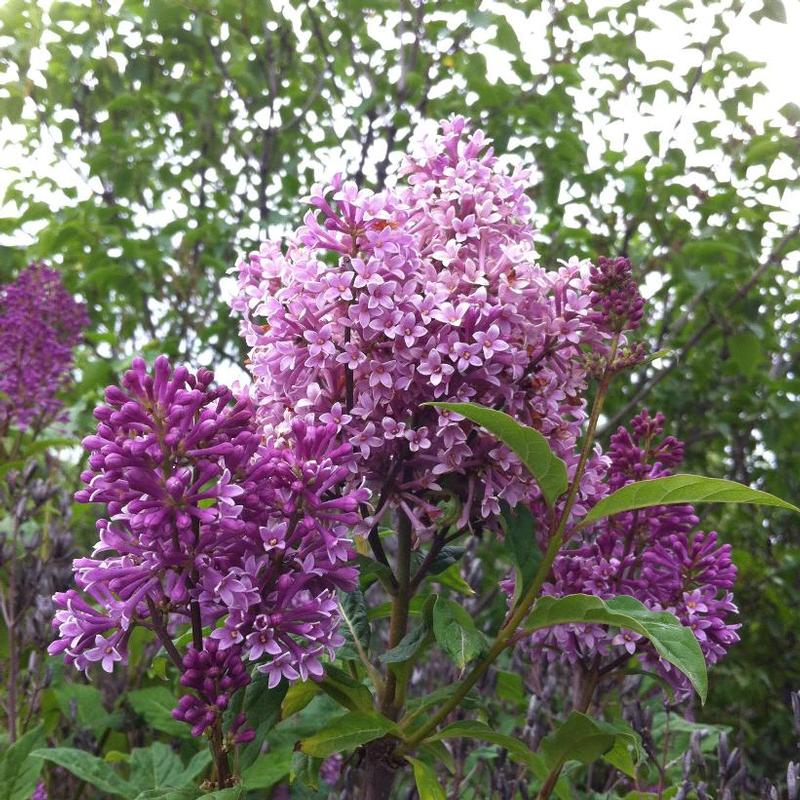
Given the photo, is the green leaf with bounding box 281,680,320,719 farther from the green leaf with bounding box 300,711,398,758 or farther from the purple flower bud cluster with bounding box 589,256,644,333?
the purple flower bud cluster with bounding box 589,256,644,333

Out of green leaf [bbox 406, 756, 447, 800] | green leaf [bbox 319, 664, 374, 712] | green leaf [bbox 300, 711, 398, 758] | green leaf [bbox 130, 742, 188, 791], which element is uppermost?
green leaf [bbox 319, 664, 374, 712]

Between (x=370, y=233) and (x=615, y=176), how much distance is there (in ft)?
7.87

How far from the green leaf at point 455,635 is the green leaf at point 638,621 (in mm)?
101

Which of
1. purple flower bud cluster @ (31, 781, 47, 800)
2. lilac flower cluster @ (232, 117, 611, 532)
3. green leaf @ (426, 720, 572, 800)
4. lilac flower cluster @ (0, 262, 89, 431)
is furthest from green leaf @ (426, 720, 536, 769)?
lilac flower cluster @ (0, 262, 89, 431)

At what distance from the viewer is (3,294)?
350 centimetres

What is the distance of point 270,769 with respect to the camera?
6.06 ft

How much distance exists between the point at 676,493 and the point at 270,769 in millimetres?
1154

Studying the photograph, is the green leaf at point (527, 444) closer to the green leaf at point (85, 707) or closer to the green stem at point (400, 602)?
the green stem at point (400, 602)

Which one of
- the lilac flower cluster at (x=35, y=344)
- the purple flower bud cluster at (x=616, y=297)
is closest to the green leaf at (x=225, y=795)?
the purple flower bud cluster at (x=616, y=297)

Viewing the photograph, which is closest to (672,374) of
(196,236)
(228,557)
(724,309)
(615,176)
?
(724,309)

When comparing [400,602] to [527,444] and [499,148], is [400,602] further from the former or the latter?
[499,148]

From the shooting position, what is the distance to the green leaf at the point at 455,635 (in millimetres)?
1261

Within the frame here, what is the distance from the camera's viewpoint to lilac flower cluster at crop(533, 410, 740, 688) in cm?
154

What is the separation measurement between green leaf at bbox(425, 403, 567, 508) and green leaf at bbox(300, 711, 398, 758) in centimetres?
46
